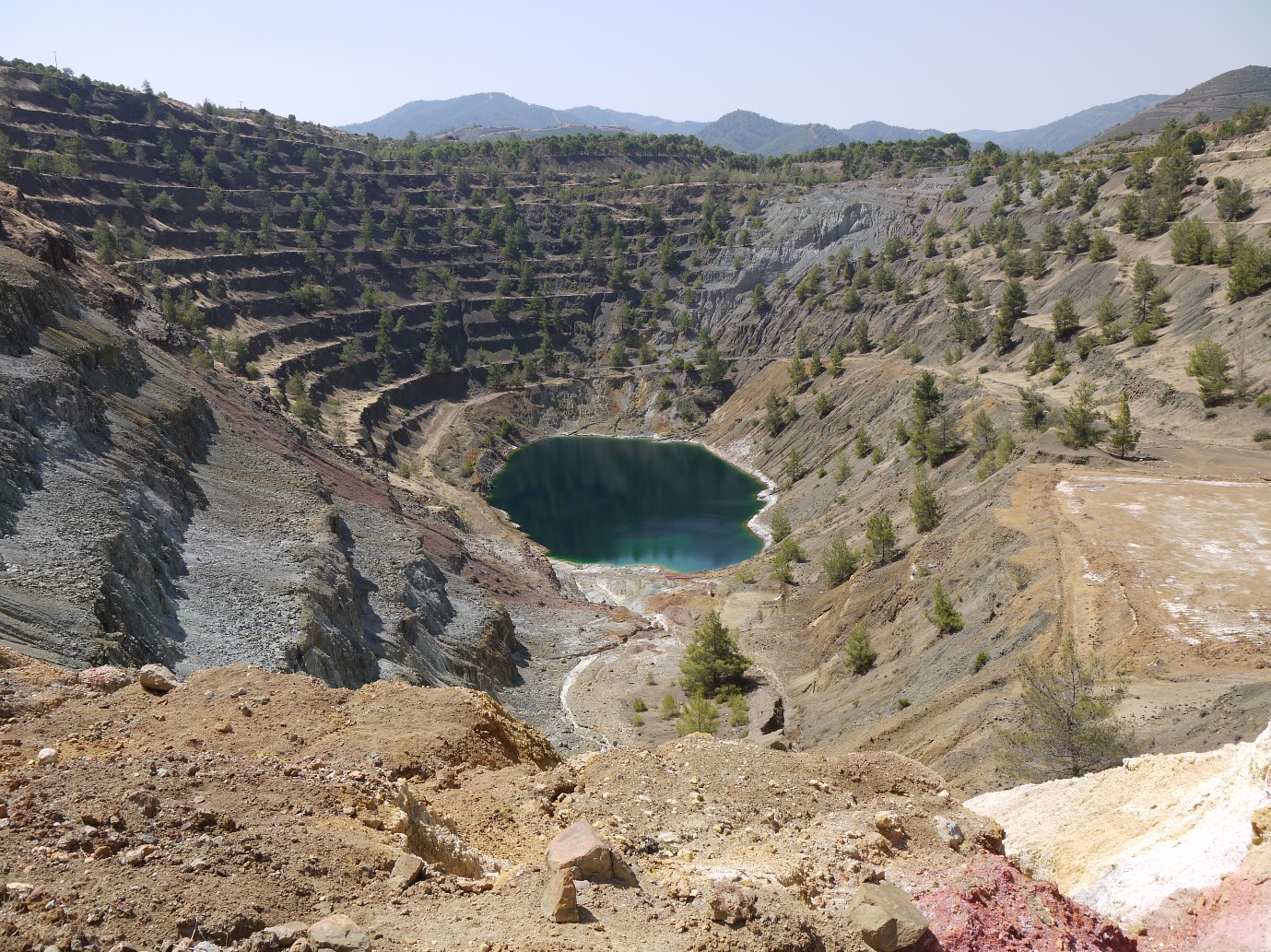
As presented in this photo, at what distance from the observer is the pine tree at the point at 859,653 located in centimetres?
3734

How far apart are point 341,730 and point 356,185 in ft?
427

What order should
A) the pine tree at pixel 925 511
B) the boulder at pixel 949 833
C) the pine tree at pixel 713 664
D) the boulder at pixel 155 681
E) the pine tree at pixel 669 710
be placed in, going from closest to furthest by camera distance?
the boulder at pixel 949 833 → the boulder at pixel 155 681 → the pine tree at pixel 669 710 → the pine tree at pixel 713 664 → the pine tree at pixel 925 511

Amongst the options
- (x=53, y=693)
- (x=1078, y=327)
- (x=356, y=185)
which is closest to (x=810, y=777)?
(x=53, y=693)

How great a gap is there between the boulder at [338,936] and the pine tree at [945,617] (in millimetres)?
29826

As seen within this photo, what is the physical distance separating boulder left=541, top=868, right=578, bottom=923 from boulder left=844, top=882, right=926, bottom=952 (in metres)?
3.24

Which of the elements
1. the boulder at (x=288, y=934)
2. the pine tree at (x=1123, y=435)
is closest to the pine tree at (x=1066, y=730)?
the boulder at (x=288, y=934)

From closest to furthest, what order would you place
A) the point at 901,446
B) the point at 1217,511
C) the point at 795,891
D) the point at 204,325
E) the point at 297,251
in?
the point at 795,891 < the point at 1217,511 < the point at 901,446 < the point at 204,325 < the point at 297,251

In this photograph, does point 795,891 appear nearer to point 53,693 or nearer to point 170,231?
point 53,693

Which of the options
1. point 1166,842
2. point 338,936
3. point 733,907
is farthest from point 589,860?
point 1166,842

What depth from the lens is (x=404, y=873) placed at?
9180mm

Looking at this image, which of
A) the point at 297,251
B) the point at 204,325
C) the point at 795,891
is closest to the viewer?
the point at 795,891

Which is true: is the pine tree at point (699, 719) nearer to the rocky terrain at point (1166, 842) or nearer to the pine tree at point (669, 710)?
the pine tree at point (669, 710)

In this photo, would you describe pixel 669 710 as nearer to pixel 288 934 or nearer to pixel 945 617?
pixel 945 617

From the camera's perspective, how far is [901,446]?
67000 millimetres
